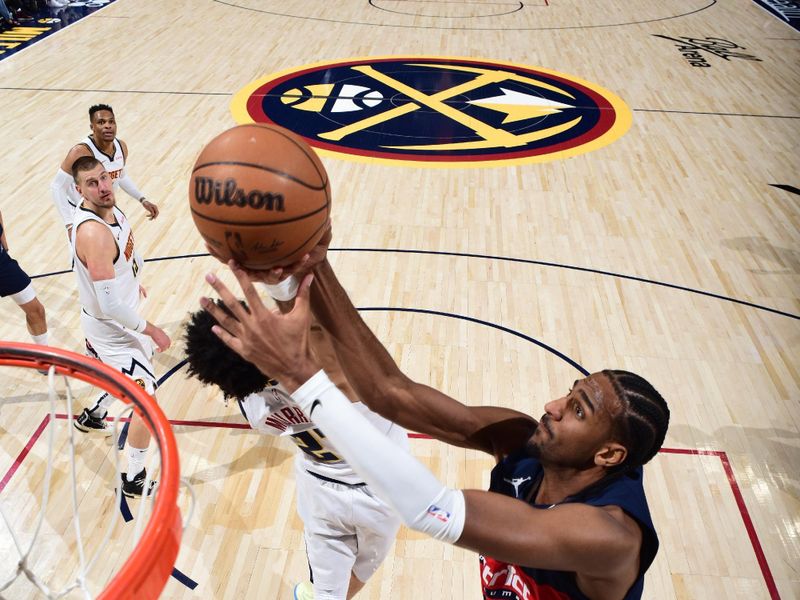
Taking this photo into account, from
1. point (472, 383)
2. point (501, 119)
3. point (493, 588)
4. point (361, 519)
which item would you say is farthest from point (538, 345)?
point (501, 119)

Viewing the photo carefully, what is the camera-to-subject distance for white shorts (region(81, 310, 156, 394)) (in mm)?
4297

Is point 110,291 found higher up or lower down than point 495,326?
higher up

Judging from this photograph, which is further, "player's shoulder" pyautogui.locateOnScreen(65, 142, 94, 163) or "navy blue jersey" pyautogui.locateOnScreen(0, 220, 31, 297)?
"player's shoulder" pyautogui.locateOnScreen(65, 142, 94, 163)

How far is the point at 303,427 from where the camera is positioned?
2.87 metres

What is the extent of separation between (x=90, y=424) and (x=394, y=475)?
344 cm

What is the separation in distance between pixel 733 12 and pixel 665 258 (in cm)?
1135

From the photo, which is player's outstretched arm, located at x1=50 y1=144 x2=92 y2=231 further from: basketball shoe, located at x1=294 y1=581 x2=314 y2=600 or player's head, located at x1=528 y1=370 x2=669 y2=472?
player's head, located at x1=528 y1=370 x2=669 y2=472

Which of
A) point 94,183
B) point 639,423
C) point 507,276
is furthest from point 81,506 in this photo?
point 507,276

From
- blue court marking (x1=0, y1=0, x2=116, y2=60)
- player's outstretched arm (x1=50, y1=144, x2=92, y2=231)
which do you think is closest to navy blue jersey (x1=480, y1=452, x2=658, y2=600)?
player's outstretched arm (x1=50, y1=144, x2=92, y2=231)

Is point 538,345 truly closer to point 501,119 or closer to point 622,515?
point 622,515

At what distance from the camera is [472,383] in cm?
510

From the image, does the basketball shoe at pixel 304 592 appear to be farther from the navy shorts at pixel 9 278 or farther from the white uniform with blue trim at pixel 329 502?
the navy shorts at pixel 9 278

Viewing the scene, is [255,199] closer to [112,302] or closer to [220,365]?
[220,365]

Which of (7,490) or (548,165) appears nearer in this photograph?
(7,490)
